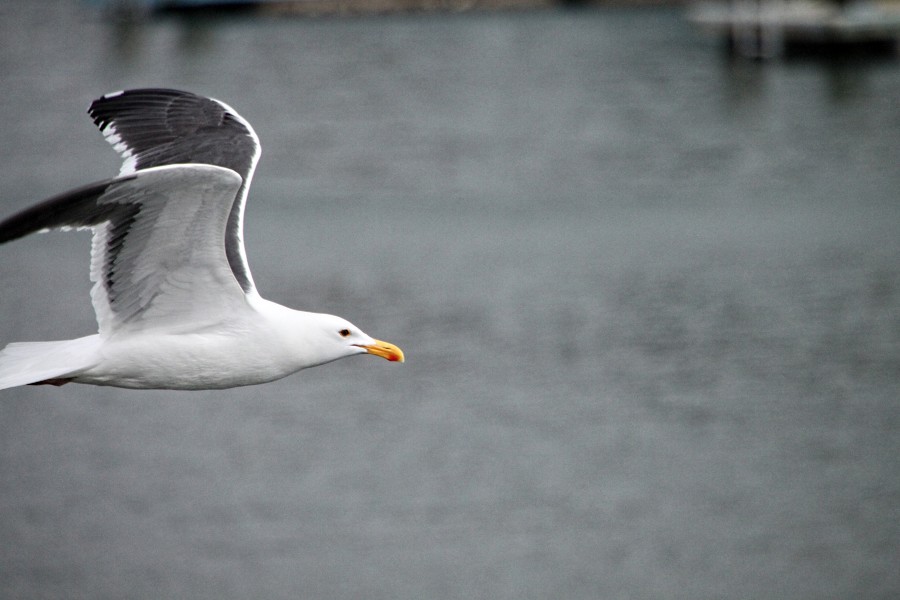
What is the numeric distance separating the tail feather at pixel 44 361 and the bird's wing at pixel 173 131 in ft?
4.12

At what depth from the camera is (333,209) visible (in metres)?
33.6

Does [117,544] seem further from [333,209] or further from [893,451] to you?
[333,209]

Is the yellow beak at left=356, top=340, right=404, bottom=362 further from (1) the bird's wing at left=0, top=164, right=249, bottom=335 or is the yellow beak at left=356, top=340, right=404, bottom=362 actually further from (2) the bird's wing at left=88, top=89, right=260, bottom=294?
(2) the bird's wing at left=88, top=89, right=260, bottom=294

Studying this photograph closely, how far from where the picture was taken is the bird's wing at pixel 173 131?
8930mm

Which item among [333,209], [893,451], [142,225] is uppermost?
[142,225]

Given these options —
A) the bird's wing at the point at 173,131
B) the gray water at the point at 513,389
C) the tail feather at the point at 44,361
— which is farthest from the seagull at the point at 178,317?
the gray water at the point at 513,389

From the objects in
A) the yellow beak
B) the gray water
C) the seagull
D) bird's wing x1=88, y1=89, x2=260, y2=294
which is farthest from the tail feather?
the gray water

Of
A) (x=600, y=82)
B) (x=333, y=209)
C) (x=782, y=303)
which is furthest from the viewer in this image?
(x=600, y=82)

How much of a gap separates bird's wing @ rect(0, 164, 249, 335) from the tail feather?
0.68ft

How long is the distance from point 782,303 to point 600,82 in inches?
865

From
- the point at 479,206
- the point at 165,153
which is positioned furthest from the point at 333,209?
the point at 165,153

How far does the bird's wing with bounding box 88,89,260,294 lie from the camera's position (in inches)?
352

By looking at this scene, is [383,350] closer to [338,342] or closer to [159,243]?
[338,342]

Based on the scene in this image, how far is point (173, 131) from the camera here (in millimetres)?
9117
